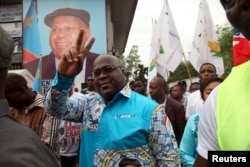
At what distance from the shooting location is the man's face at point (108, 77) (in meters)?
2.89

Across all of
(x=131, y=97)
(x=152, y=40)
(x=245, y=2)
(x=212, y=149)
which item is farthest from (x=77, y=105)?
(x=152, y=40)

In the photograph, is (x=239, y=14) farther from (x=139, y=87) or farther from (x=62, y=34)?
(x=62, y=34)

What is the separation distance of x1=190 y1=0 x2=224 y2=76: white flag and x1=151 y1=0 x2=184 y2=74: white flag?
0.49 m

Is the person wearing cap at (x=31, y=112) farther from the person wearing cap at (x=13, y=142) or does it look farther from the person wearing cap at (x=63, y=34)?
the person wearing cap at (x=63, y=34)

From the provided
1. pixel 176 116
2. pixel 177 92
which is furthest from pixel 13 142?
pixel 177 92

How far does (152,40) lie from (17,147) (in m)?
10.1

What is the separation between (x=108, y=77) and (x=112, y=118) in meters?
0.31

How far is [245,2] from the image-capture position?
3.89 ft

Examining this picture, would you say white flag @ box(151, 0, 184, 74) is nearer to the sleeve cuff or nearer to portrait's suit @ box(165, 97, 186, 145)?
portrait's suit @ box(165, 97, 186, 145)

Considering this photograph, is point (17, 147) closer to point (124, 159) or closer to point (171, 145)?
point (124, 159)

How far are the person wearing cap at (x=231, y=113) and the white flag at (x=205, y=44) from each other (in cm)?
779

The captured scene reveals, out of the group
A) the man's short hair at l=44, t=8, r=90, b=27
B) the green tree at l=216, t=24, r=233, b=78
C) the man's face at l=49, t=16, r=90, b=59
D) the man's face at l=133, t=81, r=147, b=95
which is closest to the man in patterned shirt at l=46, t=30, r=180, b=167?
the man's face at l=133, t=81, r=147, b=95

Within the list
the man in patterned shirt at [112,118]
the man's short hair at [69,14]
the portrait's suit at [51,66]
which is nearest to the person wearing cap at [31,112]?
the man in patterned shirt at [112,118]

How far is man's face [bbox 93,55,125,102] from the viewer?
2.89 metres
